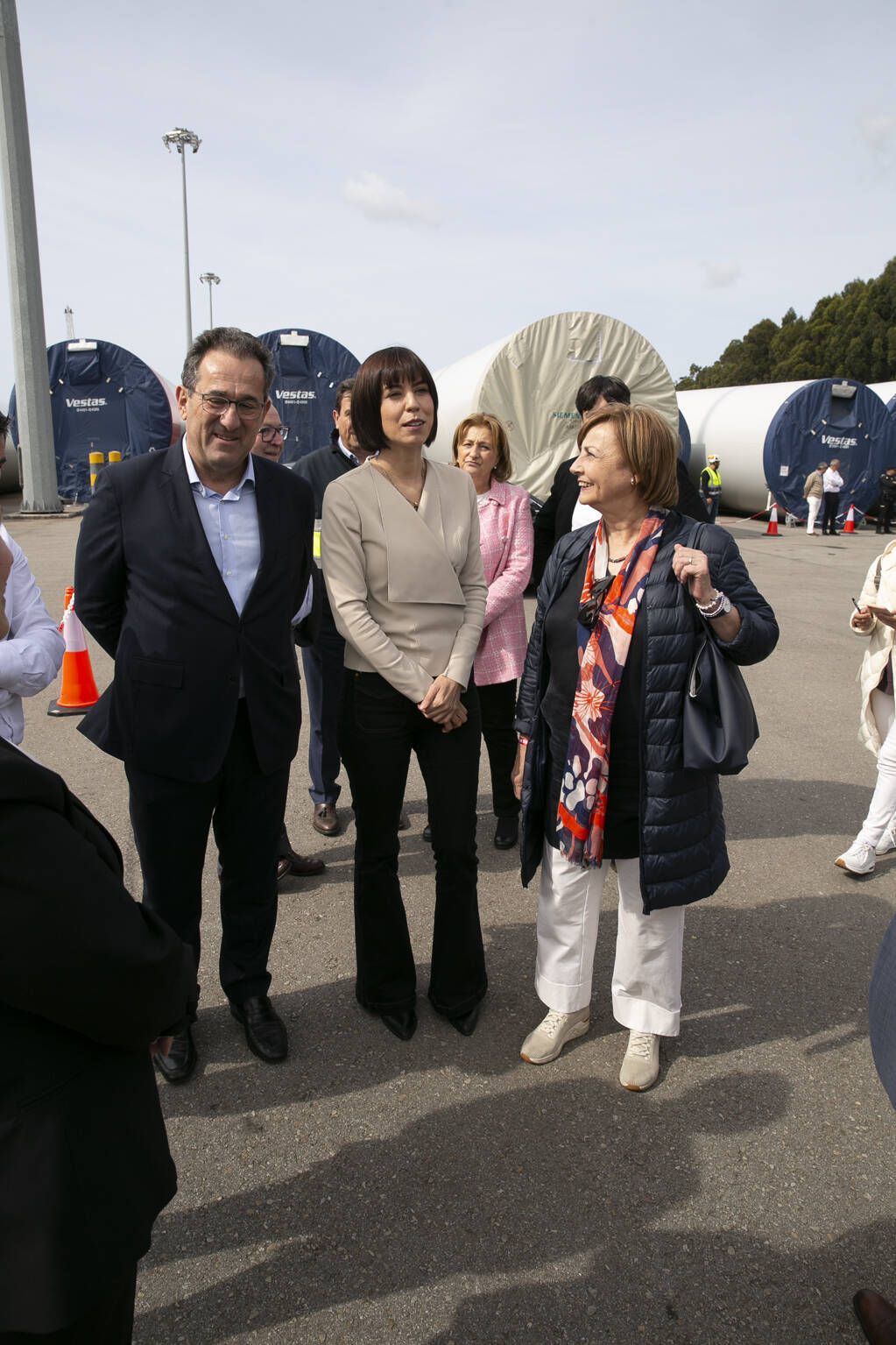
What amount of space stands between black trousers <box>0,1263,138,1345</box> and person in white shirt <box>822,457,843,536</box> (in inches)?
830

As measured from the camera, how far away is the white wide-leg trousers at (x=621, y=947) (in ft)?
9.29

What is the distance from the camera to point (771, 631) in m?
2.64

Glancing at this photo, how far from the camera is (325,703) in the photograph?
448 cm

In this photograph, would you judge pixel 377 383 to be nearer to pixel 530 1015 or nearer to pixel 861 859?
pixel 530 1015

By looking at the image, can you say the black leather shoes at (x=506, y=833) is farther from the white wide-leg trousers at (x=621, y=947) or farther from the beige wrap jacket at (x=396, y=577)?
the beige wrap jacket at (x=396, y=577)

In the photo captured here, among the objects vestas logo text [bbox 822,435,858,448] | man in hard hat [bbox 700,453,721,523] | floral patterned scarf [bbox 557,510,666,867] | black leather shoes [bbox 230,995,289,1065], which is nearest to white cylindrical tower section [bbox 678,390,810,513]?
man in hard hat [bbox 700,453,721,523]

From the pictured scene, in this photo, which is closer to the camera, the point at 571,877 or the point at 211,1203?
the point at 211,1203

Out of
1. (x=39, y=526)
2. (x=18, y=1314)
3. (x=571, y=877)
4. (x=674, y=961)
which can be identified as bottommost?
(x=39, y=526)

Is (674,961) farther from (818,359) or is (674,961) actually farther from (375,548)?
(818,359)

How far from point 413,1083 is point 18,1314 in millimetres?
1696

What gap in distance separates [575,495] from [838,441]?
19.1 m

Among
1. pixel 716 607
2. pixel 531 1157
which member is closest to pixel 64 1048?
pixel 531 1157

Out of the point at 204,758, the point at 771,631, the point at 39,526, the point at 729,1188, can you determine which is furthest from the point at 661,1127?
the point at 39,526

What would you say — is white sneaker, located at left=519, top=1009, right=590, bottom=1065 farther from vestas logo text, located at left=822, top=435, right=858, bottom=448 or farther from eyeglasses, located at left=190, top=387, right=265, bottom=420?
vestas logo text, located at left=822, top=435, right=858, bottom=448
